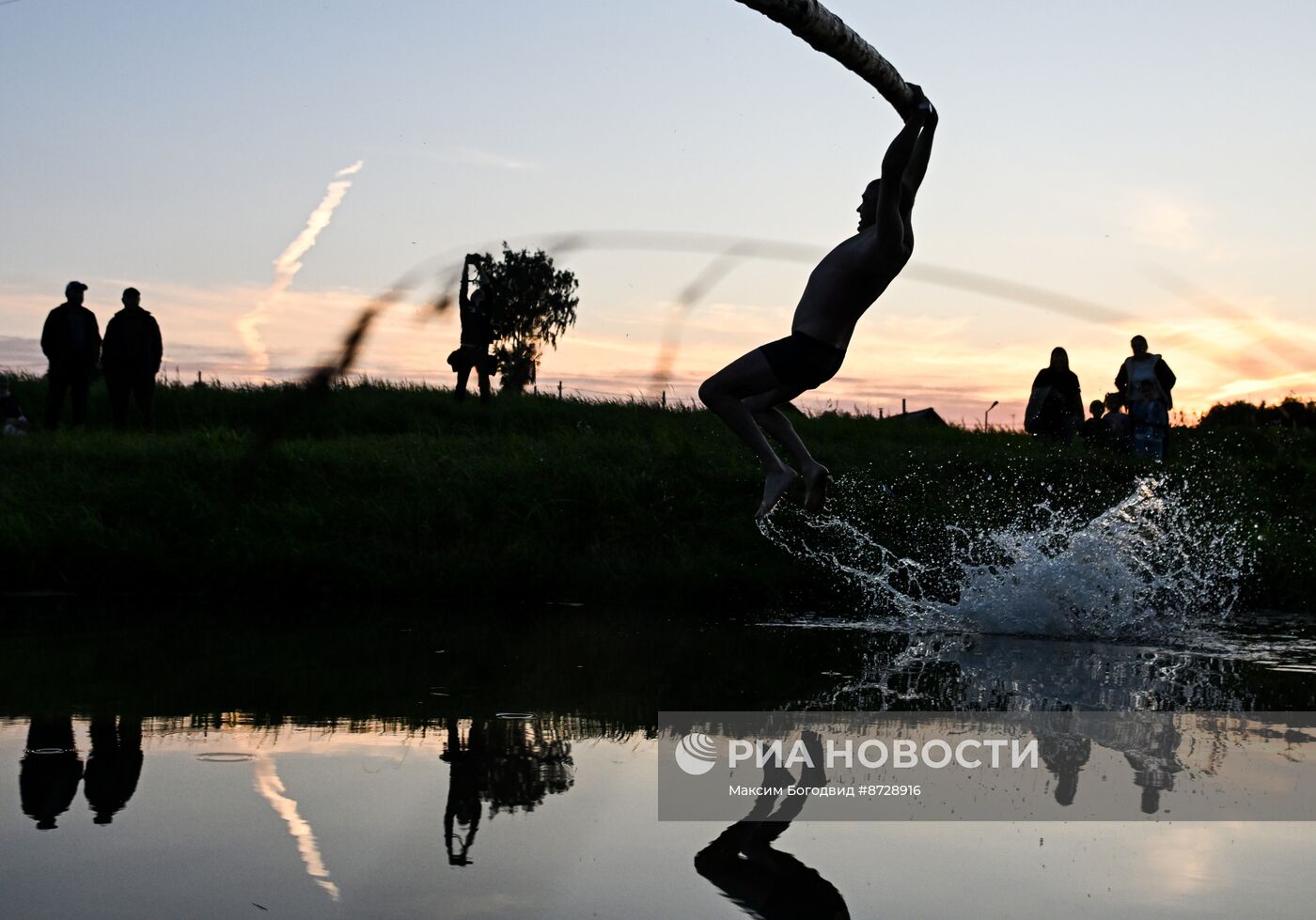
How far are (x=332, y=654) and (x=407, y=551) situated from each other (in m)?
3.68

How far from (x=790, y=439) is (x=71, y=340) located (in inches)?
459

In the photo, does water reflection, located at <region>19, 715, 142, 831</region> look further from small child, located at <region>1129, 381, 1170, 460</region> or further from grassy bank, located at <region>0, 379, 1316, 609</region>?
small child, located at <region>1129, 381, 1170, 460</region>

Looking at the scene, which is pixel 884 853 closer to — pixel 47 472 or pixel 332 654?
pixel 332 654

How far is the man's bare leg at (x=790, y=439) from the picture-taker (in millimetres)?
7344

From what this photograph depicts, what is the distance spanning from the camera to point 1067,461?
14.9 meters

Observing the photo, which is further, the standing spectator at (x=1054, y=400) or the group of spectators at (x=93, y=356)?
the standing spectator at (x=1054, y=400)

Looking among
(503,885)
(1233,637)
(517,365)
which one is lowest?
(503,885)

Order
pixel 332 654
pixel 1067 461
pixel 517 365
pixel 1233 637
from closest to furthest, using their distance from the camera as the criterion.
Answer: pixel 517 365 < pixel 332 654 < pixel 1233 637 < pixel 1067 461

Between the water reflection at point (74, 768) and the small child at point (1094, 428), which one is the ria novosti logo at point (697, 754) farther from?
the small child at point (1094, 428)

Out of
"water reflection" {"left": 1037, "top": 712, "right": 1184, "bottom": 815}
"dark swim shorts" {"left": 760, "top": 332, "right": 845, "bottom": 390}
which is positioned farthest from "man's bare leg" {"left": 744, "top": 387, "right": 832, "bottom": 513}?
"water reflection" {"left": 1037, "top": 712, "right": 1184, "bottom": 815}

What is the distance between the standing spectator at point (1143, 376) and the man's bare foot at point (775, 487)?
393 inches

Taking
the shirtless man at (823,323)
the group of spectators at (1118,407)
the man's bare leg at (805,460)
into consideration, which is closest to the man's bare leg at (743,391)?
the shirtless man at (823,323)

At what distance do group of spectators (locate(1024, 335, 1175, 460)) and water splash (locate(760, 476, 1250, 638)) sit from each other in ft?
9.96

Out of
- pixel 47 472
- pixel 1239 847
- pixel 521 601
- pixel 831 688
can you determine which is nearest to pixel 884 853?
pixel 1239 847
